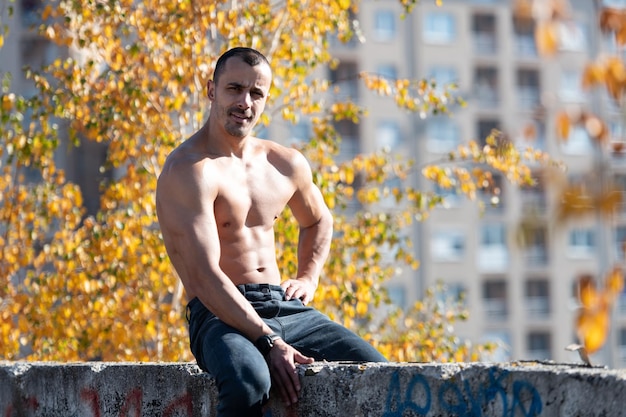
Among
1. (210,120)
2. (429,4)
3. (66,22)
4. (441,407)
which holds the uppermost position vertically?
(429,4)

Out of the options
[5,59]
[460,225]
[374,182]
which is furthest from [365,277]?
[460,225]

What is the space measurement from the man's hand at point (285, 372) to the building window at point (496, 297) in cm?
5060

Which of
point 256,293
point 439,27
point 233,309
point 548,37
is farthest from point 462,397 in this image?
point 439,27

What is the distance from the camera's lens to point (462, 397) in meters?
4.04

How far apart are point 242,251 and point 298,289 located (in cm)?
33

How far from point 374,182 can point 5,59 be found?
24561 millimetres

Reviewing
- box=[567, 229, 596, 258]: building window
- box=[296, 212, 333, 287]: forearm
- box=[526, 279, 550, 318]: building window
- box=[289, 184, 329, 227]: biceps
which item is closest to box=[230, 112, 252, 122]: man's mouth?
box=[289, 184, 329, 227]: biceps

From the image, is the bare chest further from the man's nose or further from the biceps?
the man's nose

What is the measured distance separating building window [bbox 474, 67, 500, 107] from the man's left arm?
48549 mm

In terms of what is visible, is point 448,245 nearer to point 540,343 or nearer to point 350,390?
point 540,343

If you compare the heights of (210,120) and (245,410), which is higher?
(210,120)

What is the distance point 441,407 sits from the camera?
411 centimetres

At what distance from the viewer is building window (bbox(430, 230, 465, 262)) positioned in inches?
2093

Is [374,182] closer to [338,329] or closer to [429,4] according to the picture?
[338,329]
